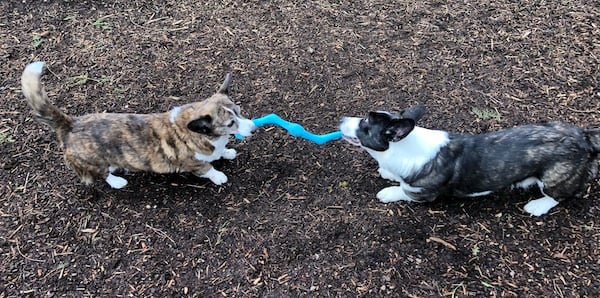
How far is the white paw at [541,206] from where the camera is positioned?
4484 millimetres

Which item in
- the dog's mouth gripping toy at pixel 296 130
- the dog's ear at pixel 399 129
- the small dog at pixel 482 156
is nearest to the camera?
the dog's ear at pixel 399 129

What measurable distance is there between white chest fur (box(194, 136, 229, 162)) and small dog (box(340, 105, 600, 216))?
108 cm

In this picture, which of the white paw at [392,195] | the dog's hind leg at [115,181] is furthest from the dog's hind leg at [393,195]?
the dog's hind leg at [115,181]

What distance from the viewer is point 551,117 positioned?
5.27 meters

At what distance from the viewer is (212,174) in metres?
4.82

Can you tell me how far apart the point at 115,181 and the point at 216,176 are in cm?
94

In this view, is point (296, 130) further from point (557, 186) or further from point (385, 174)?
point (557, 186)

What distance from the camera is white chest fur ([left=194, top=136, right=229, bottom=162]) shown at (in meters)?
4.53

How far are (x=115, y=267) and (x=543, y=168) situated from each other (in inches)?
145

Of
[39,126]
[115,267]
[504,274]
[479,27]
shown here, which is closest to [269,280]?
[115,267]

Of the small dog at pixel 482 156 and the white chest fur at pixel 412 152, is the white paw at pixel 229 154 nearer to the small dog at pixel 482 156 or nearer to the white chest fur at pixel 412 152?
the small dog at pixel 482 156

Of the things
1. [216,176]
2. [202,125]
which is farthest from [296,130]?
[202,125]

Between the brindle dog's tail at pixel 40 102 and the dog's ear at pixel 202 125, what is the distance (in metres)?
1.11

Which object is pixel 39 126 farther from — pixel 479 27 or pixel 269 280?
pixel 479 27
